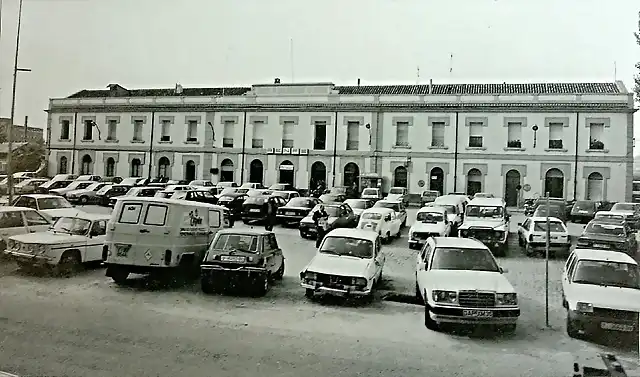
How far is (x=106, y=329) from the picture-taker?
4.14m

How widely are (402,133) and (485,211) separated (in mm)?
1455

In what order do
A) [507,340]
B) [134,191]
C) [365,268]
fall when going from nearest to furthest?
[507,340], [365,268], [134,191]

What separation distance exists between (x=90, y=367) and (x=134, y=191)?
294 centimetres

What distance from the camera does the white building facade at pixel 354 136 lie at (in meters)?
5.71

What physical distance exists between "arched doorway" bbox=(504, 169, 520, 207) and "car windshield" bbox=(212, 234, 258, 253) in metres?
3.04

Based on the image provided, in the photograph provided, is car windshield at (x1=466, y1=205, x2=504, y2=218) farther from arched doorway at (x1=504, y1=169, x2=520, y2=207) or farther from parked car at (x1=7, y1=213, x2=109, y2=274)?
parked car at (x1=7, y1=213, x2=109, y2=274)

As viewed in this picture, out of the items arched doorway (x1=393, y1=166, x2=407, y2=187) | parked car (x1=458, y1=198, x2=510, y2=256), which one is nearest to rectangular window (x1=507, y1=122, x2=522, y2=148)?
parked car (x1=458, y1=198, x2=510, y2=256)

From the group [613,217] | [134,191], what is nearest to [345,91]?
[134,191]

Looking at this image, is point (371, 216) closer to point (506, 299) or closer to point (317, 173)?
point (317, 173)

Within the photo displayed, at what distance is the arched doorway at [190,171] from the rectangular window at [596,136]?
4564 millimetres

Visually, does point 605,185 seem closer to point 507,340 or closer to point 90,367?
point 507,340

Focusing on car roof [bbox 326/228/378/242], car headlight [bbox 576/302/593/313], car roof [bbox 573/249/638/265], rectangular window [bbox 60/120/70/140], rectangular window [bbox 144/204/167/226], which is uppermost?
rectangular window [bbox 60/120/70/140]

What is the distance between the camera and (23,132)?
538 cm

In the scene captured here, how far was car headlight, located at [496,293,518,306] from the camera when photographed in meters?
4.36
